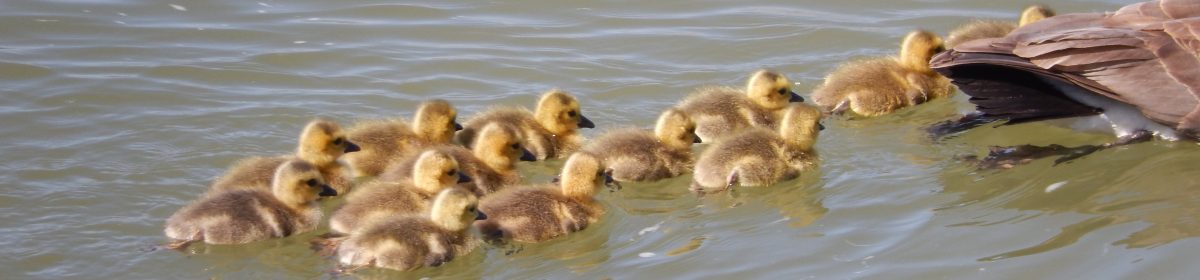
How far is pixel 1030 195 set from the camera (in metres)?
7.06

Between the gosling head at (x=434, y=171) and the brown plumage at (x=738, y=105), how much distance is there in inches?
70.4

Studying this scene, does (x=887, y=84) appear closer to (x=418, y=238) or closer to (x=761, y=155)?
(x=761, y=155)

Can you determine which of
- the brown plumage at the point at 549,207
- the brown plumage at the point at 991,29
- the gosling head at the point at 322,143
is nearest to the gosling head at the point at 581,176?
the brown plumage at the point at 549,207

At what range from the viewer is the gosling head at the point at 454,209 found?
666 cm

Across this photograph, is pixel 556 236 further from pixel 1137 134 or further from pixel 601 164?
pixel 1137 134

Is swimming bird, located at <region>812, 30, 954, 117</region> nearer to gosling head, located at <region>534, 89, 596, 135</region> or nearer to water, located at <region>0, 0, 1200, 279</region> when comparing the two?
water, located at <region>0, 0, 1200, 279</region>

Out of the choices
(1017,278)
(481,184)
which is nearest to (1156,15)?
(1017,278)

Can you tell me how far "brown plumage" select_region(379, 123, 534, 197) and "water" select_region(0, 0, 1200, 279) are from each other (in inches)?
18.1

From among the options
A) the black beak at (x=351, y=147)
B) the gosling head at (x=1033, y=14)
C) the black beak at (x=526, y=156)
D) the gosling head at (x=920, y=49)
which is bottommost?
the black beak at (x=526, y=156)

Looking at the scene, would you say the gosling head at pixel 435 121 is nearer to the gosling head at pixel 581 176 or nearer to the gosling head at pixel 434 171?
the gosling head at pixel 434 171

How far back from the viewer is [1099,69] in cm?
736

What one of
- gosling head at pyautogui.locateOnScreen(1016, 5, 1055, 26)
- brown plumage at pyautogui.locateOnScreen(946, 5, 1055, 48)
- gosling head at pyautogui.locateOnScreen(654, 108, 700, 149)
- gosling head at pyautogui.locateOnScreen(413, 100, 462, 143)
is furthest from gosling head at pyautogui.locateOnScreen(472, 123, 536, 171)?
gosling head at pyautogui.locateOnScreen(1016, 5, 1055, 26)

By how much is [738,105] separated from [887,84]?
0.97 meters

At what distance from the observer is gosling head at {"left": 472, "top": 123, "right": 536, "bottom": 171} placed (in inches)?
308
